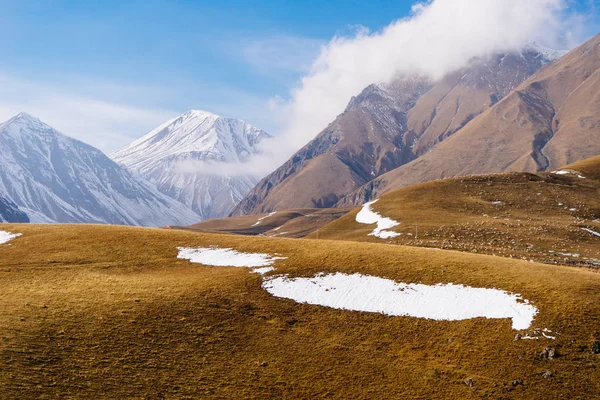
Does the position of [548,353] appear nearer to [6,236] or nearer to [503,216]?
[6,236]

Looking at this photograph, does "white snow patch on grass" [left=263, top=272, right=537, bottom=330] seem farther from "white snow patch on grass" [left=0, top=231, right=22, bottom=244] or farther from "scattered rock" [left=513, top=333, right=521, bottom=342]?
"white snow patch on grass" [left=0, top=231, right=22, bottom=244]

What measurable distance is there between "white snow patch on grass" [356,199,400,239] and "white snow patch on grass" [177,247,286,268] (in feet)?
122

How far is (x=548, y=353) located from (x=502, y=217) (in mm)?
65715

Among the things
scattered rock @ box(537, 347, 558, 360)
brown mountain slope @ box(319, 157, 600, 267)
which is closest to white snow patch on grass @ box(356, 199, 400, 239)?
brown mountain slope @ box(319, 157, 600, 267)

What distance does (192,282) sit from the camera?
38531 mm

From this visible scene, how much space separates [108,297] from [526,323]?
→ 3218 cm

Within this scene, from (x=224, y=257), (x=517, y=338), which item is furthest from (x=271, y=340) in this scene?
(x=224, y=257)

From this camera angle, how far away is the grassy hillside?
2616 inches

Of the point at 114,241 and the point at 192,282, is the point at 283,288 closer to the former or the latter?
the point at 192,282

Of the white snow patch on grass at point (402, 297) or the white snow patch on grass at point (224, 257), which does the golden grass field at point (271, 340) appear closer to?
the white snow patch on grass at point (402, 297)

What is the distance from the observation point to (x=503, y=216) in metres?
86.7

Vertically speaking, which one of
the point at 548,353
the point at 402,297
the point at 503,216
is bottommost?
the point at 548,353

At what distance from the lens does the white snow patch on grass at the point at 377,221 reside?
263 ft

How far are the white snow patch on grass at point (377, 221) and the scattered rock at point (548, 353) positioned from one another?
5075 centimetres
